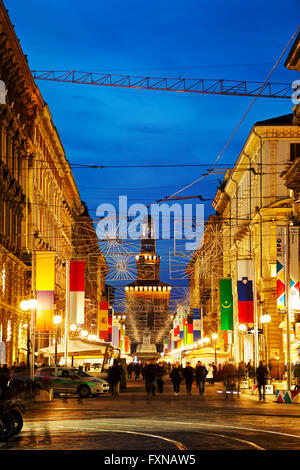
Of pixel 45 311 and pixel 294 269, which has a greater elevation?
pixel 294 269

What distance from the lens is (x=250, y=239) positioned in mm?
78000

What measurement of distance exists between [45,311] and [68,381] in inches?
161

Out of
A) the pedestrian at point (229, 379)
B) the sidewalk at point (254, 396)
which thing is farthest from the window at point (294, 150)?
the pedestrian at point (229, 379)

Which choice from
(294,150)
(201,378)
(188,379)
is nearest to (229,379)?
(188,379)

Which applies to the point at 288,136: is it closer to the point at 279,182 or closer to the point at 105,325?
the point at 279,182

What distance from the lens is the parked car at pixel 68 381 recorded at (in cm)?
4750

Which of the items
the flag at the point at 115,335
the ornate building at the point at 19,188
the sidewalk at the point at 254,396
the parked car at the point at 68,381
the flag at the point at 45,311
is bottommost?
the sidewalk at the point at 254,396

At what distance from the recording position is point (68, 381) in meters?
47.7

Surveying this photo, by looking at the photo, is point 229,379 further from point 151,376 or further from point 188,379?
point 151,376

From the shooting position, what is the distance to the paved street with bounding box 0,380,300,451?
706 inches

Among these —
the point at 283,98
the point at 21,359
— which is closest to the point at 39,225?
the point at 21,359

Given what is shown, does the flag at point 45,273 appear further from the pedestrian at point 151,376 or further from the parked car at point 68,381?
the pedestrian at point 151,376

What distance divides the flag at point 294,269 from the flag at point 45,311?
42.3 ft

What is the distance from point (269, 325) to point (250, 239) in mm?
10365
